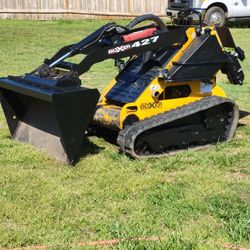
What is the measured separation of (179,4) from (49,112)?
15575 mm

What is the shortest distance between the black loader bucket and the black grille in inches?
583

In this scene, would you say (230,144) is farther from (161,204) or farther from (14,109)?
(14,109)

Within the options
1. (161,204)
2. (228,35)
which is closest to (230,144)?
(228,35)

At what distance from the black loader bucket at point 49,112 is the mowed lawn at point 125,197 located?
165 millimetres

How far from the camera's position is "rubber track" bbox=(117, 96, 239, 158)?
17.5 feet

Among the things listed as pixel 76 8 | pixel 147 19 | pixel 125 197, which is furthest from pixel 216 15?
pixel 125 197

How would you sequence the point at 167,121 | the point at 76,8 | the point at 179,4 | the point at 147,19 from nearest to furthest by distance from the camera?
the point at 167,121 → the point at 147,19 → the point at 179,4 → the point at 76,8

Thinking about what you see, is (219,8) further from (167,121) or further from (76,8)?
(167,121)

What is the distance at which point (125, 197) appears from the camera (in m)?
4.48

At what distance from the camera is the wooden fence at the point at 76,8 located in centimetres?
2170

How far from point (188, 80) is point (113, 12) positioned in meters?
17.8

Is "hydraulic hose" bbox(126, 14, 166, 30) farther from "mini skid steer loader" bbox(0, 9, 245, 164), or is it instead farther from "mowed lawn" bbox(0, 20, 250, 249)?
"mowed lawn" bbox(0, 20, 250, 249)

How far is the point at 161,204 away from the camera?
4.30 m

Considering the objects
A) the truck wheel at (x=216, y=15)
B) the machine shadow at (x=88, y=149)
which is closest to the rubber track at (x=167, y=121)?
the machine shadow at (x=88, y=149)
